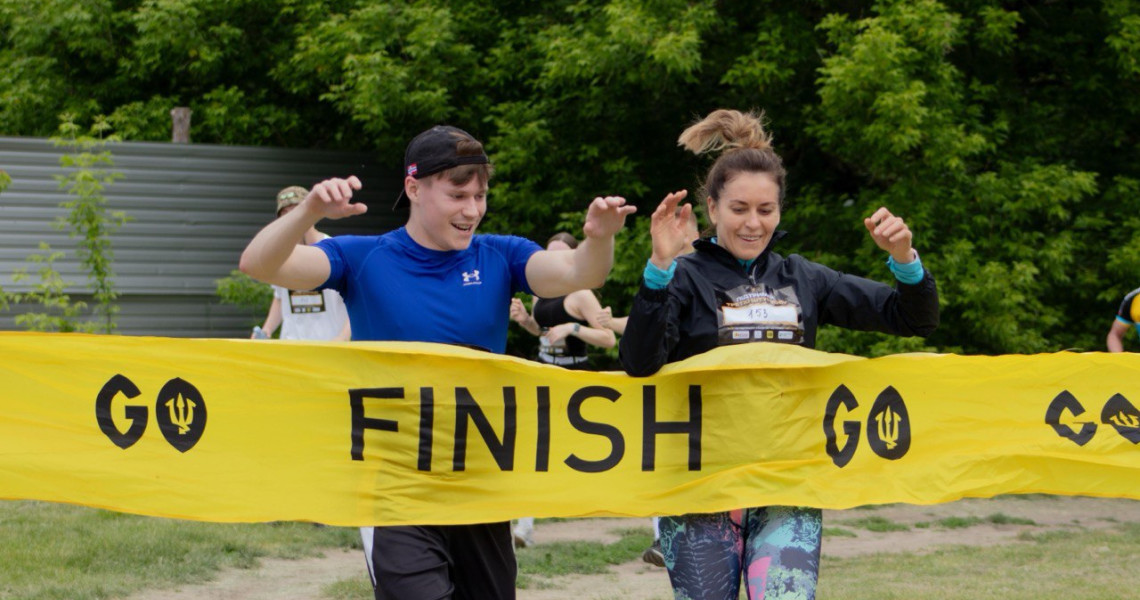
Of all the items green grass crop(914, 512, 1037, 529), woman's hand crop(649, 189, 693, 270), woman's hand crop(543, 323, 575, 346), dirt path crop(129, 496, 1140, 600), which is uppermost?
woman's hand crop(649, 189, 693, 270)

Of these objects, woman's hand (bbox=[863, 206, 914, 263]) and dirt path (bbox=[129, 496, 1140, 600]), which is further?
dirt path (bbox=[129, 496, 1140, 600])

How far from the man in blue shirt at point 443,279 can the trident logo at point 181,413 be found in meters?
0.69

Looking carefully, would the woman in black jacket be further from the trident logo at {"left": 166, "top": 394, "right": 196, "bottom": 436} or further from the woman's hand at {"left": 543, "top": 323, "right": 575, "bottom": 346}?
the woman's hand at {"left": 543, "top": 323, "right": 575, "bottom": 346}

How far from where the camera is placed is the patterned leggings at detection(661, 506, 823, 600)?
4.10 meters

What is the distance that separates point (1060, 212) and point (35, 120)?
528 inches

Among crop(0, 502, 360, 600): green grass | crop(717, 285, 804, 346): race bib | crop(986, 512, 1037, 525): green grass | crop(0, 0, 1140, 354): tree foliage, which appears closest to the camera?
crop(717, 285, 804, 346): race bib

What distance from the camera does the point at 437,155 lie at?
423 centimetres

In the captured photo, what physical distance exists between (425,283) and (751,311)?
Result: 40.6 inches

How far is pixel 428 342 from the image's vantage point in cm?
437

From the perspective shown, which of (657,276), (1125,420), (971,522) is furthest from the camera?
(971,522)

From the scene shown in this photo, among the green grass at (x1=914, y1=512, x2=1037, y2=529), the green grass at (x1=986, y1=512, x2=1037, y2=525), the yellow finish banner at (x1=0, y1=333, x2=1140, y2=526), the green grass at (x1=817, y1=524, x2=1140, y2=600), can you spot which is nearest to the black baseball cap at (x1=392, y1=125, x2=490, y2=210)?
the yellow finish banner at (x1=0, y1=333, x2=1140, y2=526)

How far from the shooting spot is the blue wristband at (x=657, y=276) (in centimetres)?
397

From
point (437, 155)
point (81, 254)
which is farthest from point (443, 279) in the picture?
point (81, 254)

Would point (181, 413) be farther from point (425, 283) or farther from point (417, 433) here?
point (425, 283)
